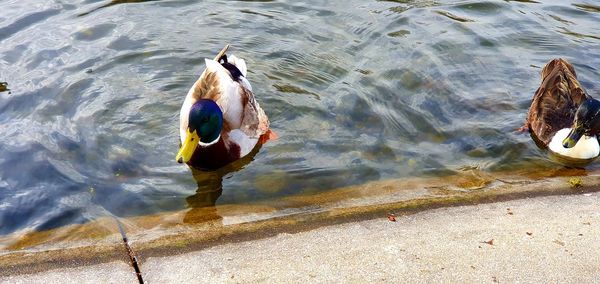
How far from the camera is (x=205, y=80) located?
6.20 meters

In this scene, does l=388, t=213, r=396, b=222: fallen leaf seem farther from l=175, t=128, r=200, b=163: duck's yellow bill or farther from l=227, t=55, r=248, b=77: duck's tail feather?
l=227, t=55, r=248, b=77: duck's tail feather

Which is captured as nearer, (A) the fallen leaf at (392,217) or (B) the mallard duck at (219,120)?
(A) the fallen leaf at (392,217)

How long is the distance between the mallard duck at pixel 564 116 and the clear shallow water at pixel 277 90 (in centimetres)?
23

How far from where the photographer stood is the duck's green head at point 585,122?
611cm

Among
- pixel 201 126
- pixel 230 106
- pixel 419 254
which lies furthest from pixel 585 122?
pixel 201 126

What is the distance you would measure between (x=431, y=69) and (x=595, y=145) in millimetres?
1914

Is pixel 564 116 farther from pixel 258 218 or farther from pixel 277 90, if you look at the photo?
pixel 258 218

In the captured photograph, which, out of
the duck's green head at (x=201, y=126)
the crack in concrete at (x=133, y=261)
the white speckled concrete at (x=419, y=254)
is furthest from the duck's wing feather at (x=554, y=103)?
the crack in concrete at (x=133, y=261)

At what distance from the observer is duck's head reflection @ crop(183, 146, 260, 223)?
191 inches

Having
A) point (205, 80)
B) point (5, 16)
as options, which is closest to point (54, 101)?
point (205, 80)

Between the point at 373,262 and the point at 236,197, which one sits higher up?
the point at 373,262

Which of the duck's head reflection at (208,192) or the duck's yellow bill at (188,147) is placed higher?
the duck's yellow bill at (188,147)

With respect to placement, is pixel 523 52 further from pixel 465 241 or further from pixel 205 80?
pixel 465 241

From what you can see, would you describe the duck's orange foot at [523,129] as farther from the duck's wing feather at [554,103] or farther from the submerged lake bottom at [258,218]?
the submerged lake bottom at [258,218]
